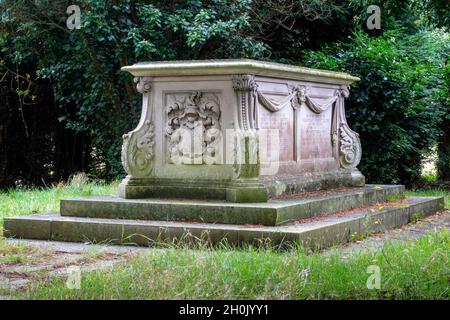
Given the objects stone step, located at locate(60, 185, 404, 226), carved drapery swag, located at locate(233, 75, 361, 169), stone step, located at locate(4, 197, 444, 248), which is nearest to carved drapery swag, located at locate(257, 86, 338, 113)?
carved drapery swag, located at locate(233, 75, 361, 169)

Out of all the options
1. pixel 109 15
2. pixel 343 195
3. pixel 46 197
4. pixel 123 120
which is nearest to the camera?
pixel 343 195

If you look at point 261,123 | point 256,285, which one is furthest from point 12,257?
point 261,123

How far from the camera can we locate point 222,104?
8.19 meters

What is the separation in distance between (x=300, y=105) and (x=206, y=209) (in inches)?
91.5

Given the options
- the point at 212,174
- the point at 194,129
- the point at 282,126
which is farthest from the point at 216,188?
the point at 282,126

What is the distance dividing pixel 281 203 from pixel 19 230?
284 centimetres

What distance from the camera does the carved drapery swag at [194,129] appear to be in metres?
8.21

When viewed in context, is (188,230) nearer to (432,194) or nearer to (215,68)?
(215,68)

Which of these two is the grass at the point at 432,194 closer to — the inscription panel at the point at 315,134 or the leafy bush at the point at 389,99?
the leafy bush at the point at 389,99

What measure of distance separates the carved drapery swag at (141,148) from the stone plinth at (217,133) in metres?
0.01

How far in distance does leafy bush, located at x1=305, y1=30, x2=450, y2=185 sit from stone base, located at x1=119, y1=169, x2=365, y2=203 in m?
4.96

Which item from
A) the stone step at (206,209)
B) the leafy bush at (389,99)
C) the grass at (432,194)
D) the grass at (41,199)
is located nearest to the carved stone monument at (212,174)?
the stone step at (206,209)

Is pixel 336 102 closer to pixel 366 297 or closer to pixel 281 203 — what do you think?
pixel 281 203

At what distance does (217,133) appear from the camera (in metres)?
8.16
